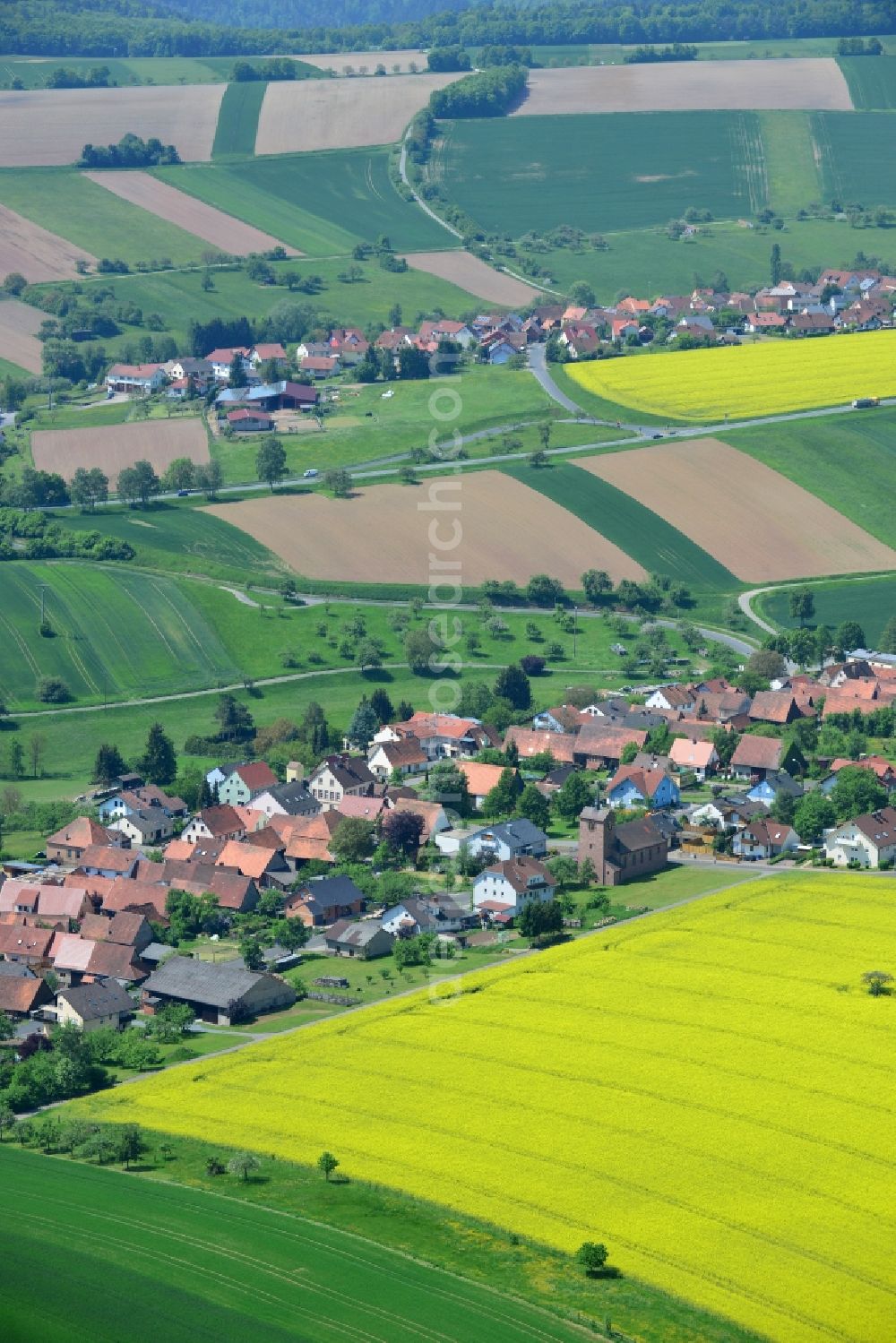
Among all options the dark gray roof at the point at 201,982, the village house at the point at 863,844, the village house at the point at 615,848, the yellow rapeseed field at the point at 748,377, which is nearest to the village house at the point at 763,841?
the village house at the point at 863,844

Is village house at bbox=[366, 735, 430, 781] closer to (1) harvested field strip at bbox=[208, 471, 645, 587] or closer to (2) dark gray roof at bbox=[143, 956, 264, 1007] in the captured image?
(2) dark gray roof at bbox=[143, 956, 264, 1007]

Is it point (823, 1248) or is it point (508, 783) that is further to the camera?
point (508, 783)

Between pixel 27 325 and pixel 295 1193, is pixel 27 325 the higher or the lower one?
the higher one

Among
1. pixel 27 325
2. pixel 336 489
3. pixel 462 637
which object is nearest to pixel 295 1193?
pixel 462 637

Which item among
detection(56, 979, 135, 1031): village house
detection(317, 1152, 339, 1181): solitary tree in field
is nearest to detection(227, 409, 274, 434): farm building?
detection(56, 979, 135, 1031): village house

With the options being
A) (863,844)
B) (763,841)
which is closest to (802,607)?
(763,841)

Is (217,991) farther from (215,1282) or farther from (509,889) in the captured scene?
(215,1282)

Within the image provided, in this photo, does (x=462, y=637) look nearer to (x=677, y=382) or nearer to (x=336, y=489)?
(x=336, y=489)
